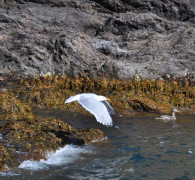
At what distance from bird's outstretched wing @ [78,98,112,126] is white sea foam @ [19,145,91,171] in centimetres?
61

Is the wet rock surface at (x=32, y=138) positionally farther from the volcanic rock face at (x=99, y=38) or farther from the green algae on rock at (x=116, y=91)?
the volcanic rock face at (x=99, y=38)

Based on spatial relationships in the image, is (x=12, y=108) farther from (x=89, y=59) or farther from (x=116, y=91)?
(x=89, y=59)

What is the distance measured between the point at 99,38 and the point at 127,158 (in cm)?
1146

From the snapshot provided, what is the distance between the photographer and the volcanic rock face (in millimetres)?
13148

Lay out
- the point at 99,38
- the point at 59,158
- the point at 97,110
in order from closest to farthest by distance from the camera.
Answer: the point at 59,158, the point at 97,110, the point at 99,38

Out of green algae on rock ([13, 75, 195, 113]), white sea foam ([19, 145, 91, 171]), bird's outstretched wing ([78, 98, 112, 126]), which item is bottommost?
green algae on rock ([13, 75, 195, 113])

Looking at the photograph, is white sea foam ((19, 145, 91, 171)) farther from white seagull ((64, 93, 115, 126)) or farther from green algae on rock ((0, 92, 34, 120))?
green algae on rock ((0, 92, 34, 120))

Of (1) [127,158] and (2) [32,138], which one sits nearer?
(1) [127,158]

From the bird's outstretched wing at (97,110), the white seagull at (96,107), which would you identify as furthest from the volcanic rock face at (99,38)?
the bird's outstretched wing at (97,110)

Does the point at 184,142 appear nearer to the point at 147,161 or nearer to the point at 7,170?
the point at 147,161

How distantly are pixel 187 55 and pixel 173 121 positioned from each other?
5.91 m

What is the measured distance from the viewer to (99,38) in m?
15.9

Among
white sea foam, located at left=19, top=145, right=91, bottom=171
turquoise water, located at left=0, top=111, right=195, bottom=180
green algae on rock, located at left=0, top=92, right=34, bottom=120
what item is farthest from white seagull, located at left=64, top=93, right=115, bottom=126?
green algae on rock, located at left=0, top=92, right=34, bottom=120

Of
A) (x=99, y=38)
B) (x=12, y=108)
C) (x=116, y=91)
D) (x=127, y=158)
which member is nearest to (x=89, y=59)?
(x=99, y=38)
